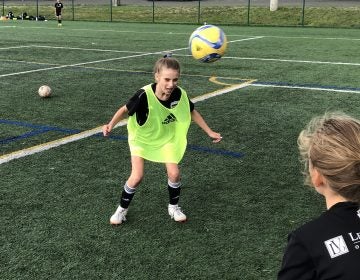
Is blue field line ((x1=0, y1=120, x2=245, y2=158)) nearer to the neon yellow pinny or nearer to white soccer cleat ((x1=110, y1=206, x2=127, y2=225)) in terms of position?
the neon yellow pinny

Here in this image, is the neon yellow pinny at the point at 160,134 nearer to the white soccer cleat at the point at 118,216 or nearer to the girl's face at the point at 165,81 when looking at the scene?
the girl's face at the point at 165,81

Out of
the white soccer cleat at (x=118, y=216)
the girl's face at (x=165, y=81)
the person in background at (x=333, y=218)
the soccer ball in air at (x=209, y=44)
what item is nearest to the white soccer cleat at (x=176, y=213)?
the white soccer cleat at (x=118, y=216)

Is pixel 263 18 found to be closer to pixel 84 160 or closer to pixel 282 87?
pixel 282 87

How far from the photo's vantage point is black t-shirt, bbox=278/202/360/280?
1950 millimetres

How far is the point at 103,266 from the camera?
3545 millimetres

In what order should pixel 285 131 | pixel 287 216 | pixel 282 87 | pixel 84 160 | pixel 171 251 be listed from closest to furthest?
pixel 171 251 < pixel 287 216 < pixel 84 160 < pixel 285 131 < pixel 282 87

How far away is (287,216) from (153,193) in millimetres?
1255

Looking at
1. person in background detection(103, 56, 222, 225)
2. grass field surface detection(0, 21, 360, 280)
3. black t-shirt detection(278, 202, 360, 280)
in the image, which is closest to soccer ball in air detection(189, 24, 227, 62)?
grass field surface detection(0, 21, 360, 280)

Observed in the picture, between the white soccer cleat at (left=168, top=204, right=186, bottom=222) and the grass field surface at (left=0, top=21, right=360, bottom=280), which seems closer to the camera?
the grass field surface at (left=0, top=21, right=360, bottom=280)

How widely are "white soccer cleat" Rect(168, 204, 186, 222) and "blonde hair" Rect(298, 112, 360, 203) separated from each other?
2.26 metres

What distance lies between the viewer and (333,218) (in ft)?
6.64

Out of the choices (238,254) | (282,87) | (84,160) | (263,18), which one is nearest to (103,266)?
(238,254)

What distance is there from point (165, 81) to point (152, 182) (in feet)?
4.48

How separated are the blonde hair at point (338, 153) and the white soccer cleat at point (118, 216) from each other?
2377 millimetres
